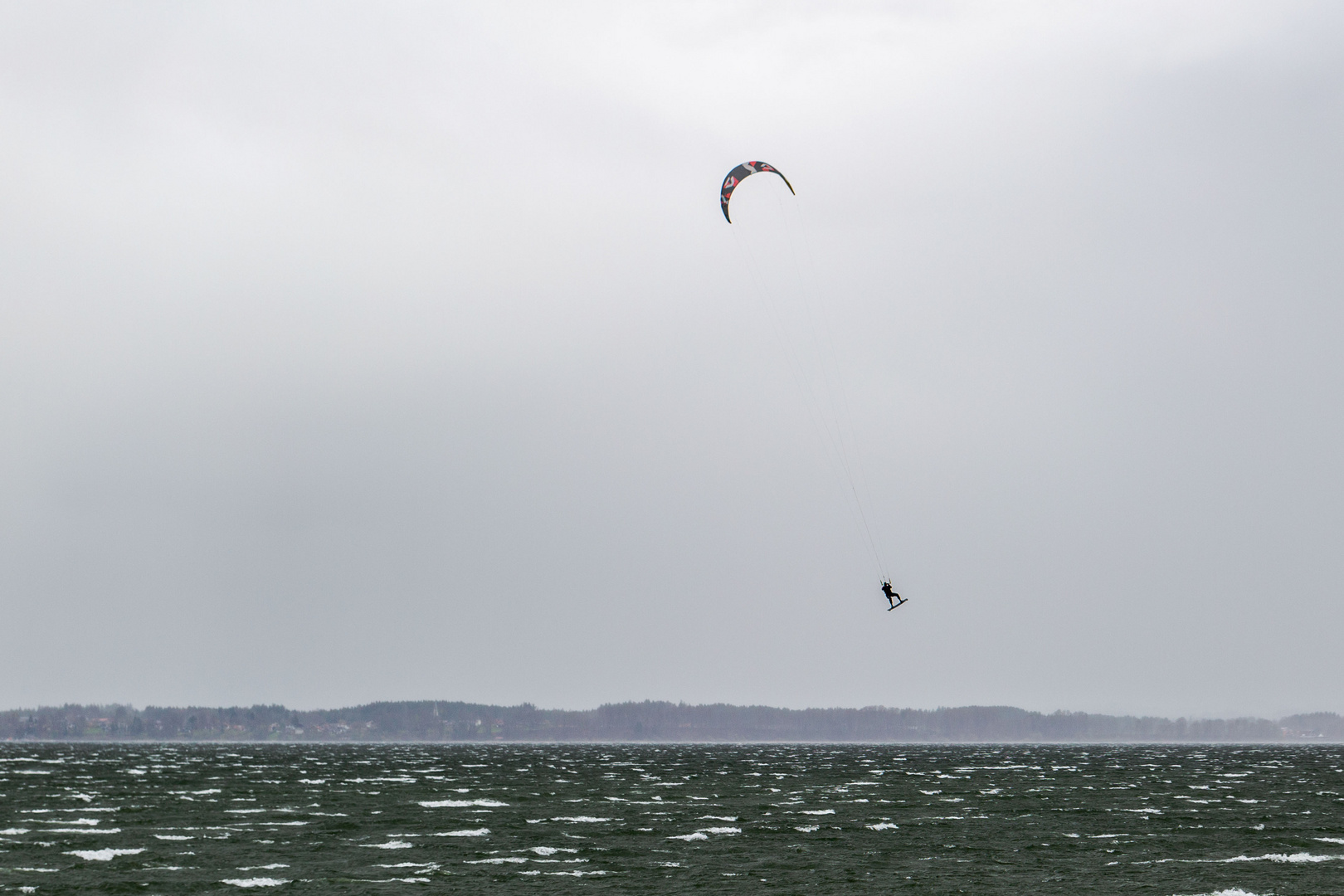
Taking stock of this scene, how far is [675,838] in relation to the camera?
106 ft

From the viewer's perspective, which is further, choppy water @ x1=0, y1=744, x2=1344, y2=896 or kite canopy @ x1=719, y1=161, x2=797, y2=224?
kite canopy @ x1=719, y1=161, x2=797, y2=224

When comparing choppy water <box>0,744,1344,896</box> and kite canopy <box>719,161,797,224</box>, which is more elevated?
kite canopy <box>719,161,797,224</box>

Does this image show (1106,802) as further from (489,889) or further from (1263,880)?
(489,889)

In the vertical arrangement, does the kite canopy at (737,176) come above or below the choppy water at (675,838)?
above

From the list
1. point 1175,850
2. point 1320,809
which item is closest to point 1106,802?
point 1320,809

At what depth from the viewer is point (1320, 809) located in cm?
4316

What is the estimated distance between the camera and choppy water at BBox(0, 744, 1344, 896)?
24.3 metres

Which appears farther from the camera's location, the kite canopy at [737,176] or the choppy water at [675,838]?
the kite canopy at [737,176]

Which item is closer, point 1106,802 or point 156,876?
point 156,876

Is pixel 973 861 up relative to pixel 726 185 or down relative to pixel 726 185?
down

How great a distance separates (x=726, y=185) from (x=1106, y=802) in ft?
89.4

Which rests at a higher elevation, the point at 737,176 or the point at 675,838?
the point at 737,176

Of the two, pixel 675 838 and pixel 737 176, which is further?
pixel 737 176

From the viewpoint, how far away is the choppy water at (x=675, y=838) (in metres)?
24.3
